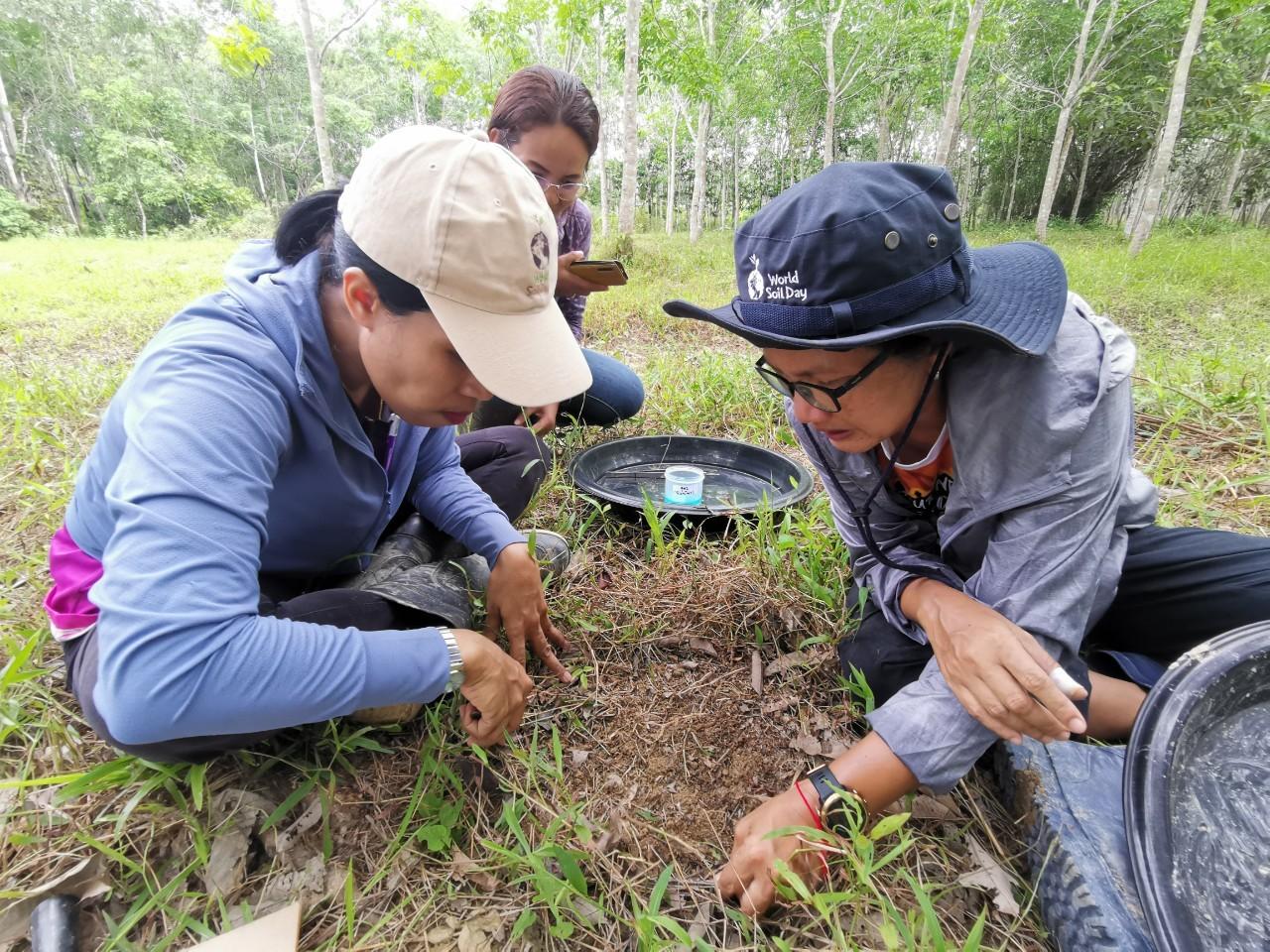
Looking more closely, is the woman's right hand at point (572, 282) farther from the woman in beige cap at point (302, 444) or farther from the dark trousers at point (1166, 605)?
the dark trousers at point (1166, 605)

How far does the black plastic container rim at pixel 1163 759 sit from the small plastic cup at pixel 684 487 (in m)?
1.44

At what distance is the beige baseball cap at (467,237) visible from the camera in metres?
0.93

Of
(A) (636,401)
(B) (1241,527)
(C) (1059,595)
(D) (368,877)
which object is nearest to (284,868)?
(D) (368,877)

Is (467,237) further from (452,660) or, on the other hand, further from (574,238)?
(574,238)

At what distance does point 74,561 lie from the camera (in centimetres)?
118

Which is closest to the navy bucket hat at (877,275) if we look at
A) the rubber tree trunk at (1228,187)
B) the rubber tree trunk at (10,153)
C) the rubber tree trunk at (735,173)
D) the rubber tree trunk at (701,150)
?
the rubber tree trunk at (701,150)

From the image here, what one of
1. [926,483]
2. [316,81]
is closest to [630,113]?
[316,81]

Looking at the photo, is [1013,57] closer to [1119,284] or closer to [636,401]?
[1119,284]

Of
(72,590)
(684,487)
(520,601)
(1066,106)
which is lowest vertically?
(684,487)

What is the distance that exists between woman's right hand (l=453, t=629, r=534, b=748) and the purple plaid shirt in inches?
77.4

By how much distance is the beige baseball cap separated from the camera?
0.93 meters

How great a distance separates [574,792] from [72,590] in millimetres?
1058

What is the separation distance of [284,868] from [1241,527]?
2827 mm

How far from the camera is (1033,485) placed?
1.05 meters
